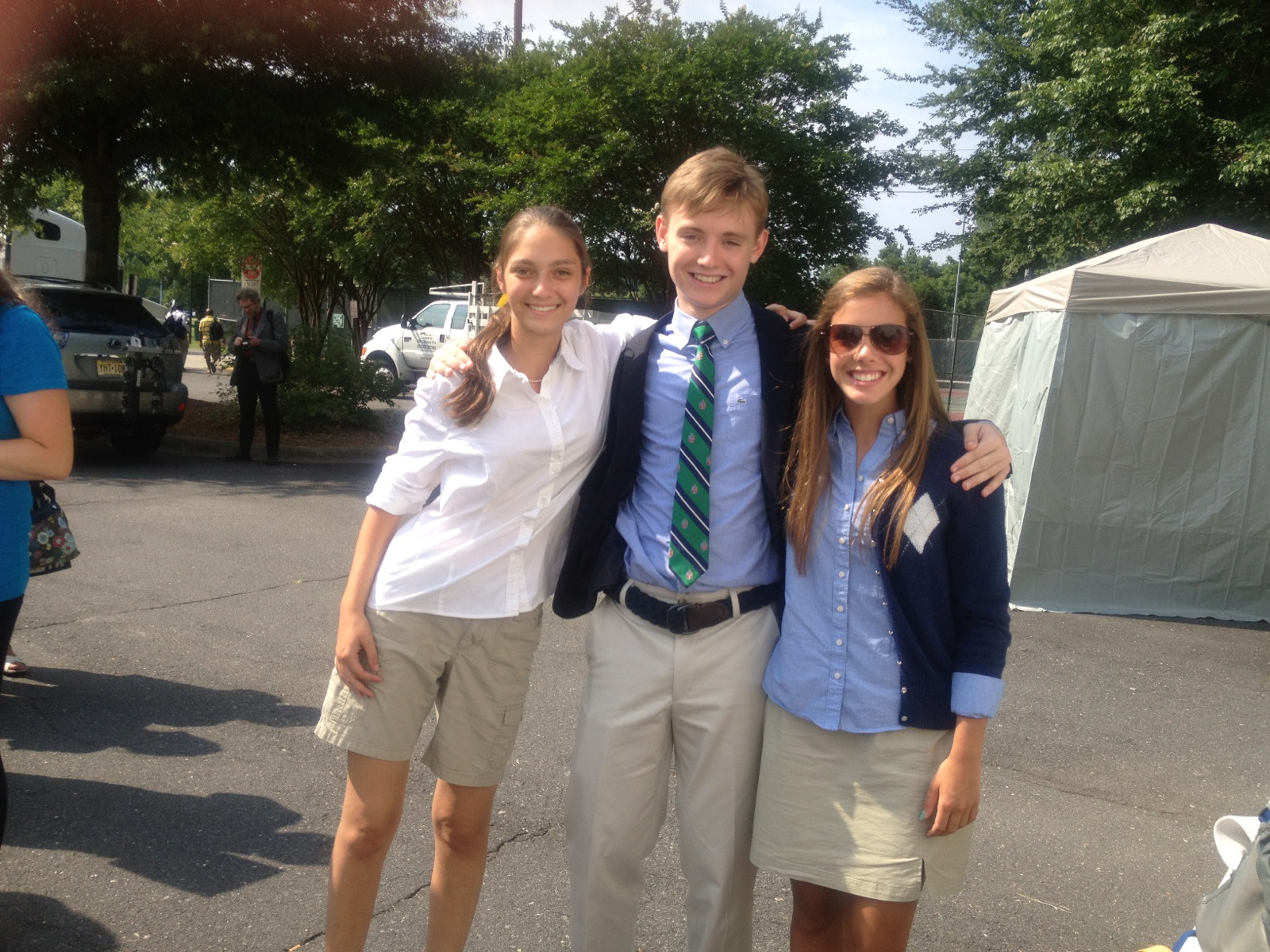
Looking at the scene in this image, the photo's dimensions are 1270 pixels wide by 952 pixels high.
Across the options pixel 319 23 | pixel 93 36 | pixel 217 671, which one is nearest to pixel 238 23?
pixel 319 23

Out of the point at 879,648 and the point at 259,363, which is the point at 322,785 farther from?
the point at 259,363

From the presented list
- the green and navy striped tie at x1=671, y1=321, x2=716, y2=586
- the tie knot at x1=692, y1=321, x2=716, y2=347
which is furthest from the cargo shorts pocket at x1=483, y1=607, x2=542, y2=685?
the tie knot at x1=692, y1=321, x2=716, y2=347

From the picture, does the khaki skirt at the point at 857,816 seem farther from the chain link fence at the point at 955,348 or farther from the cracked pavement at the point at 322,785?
the chain link fence at the point at 955,348

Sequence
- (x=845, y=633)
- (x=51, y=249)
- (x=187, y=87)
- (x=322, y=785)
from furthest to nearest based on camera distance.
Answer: (x=51, y=249) < (x=187, y=87) < (x=322, y=785) < (x=845, y=633)

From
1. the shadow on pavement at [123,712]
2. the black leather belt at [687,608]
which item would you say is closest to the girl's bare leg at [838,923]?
the black leather belt at [687,608]

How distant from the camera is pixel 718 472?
234cm

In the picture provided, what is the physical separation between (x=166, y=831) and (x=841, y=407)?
2.61m

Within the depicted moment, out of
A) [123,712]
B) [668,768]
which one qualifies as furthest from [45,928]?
[668,768]

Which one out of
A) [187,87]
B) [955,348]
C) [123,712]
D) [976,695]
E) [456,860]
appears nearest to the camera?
[976,695]

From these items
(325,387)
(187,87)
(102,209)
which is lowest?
(325,387)

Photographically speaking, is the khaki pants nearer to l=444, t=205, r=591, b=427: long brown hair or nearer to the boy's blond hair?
l=444, t=205, r=591, b=427: long brown hair

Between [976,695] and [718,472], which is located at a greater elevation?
[718,472]

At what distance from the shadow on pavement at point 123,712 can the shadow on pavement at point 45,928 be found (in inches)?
42.6

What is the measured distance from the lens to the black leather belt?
7.52ft
